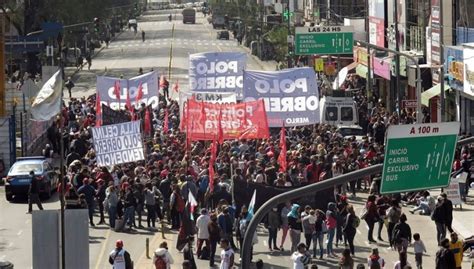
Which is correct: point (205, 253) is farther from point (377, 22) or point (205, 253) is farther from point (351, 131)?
point (377, 22)

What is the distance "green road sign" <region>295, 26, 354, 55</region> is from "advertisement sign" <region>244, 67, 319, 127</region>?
18.7m

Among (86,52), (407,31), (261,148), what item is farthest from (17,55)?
(261,148)

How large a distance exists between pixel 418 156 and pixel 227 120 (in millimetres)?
19153

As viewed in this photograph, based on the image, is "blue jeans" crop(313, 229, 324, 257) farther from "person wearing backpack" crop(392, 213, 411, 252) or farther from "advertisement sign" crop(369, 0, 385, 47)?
"advertisement sign" crop(369, 0, 385, 47)

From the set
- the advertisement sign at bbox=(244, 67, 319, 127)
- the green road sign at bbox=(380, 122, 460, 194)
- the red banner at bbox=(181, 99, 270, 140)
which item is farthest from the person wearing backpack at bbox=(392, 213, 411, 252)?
the green road sign at bbox=(380, 122, 460, 194)

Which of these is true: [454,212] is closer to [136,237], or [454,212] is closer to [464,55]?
A: [136,237]

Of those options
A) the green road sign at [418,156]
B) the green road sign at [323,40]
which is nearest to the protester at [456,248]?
the green road sign at [418,156]

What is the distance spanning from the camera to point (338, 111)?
51.9 m

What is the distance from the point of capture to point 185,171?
3491 cm

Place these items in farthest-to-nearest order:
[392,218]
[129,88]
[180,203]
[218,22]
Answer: [218,22], [129,88], [180,203], [392,218]

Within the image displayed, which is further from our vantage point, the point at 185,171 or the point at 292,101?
the point at 292,101

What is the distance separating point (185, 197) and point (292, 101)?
6.98 metres

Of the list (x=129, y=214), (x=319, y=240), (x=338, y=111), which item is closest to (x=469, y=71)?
(x=338, y=111)

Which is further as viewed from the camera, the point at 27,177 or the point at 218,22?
the point at 218,22
